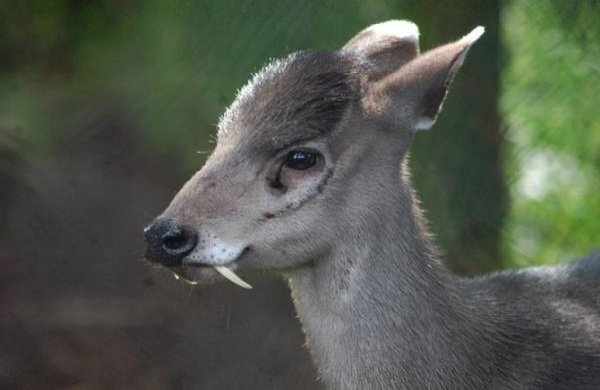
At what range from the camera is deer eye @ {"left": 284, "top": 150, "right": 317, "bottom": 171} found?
12.2 ft

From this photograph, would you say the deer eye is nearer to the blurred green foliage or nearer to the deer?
the deer

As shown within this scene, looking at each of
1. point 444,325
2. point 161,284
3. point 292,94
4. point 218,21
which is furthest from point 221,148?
point 161,284

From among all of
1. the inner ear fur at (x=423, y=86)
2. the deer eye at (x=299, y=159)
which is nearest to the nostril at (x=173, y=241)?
the deer eye at (x=299, y=159)

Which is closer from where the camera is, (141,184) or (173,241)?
(173,241)

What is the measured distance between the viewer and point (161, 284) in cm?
566

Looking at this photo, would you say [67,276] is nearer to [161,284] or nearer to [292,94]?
[161,284]

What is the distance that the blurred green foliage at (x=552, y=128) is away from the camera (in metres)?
5.61

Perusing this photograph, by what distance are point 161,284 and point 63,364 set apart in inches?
19.5

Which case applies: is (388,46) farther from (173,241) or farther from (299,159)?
(173,241)

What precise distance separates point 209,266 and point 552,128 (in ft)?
8.53

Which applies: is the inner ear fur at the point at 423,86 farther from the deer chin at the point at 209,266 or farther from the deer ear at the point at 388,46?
the deer chin at the point at 209,266

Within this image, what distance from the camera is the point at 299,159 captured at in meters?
3.74

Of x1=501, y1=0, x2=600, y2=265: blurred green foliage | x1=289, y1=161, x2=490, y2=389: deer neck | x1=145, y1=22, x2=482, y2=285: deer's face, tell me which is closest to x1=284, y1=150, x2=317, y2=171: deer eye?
x1=145, y1=22, x2=482, y2=285: deer's face

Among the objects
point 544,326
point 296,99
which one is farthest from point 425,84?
point 544,326
